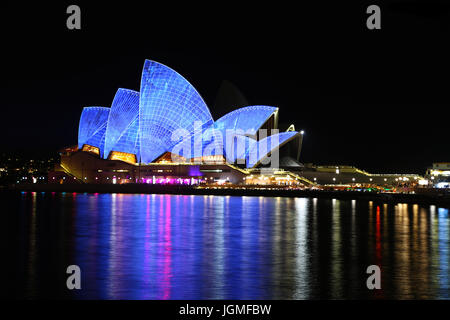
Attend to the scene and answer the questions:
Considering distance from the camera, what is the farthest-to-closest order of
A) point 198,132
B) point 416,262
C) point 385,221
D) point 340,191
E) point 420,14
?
point 198,132 → point 340,191 → point 385,221 → point 416,262 → point 420,14

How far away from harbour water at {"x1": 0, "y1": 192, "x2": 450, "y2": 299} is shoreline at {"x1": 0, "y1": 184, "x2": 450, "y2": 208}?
1531cm

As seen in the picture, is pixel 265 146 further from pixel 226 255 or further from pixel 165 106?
pixel 226 255

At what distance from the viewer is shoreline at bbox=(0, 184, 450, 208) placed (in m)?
52.6

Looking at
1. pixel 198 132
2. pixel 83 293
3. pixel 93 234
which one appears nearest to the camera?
pixel 83 293

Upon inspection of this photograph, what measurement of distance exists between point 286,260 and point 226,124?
54344mm

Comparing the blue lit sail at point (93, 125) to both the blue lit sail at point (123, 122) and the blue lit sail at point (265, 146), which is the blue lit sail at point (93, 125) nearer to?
the blue lit sail at point (123, 122)

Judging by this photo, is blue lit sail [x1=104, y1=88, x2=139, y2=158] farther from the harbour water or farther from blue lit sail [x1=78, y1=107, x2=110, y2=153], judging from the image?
the harbour water

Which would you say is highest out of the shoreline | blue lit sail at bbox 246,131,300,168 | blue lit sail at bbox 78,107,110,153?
blue lit sail at bbox 78,107,110,153

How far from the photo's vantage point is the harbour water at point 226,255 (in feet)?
49.5

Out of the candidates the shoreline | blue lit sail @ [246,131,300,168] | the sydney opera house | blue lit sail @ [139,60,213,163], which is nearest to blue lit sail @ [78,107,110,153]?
the sydney opera house

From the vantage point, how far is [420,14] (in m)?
6.64
